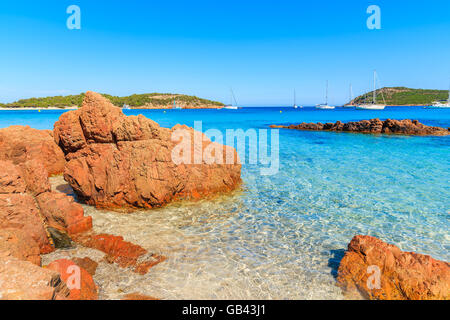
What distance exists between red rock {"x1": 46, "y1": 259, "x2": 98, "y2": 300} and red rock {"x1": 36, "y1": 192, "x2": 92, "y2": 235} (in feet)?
8.72

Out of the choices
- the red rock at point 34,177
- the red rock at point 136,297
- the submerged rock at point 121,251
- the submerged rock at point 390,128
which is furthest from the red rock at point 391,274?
the submerged rock at point 390,128

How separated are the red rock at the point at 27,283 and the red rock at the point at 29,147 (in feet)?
30.4

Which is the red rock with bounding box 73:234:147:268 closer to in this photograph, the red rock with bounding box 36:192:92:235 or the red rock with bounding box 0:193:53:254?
the red rock with bounding box 36:192:92:235

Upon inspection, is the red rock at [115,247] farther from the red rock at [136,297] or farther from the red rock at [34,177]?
the red rock at [34,177]

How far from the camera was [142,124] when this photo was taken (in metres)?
9.91

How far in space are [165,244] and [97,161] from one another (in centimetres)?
470

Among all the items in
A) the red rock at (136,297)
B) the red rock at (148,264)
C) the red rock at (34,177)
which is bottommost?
the red rock at (136,297)

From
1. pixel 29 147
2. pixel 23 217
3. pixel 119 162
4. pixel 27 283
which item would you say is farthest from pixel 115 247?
pixel 29 147

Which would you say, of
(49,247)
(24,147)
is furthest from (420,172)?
(24,147)

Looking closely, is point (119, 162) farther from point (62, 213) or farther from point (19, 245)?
point (19, 245)

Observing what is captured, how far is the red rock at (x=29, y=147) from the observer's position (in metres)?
12.0

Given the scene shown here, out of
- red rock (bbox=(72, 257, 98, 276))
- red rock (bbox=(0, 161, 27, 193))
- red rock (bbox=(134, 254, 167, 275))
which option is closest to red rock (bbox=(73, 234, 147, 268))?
red rock (bbox=(134, 254, 167, 275))

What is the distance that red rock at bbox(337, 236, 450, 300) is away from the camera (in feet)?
15.3
